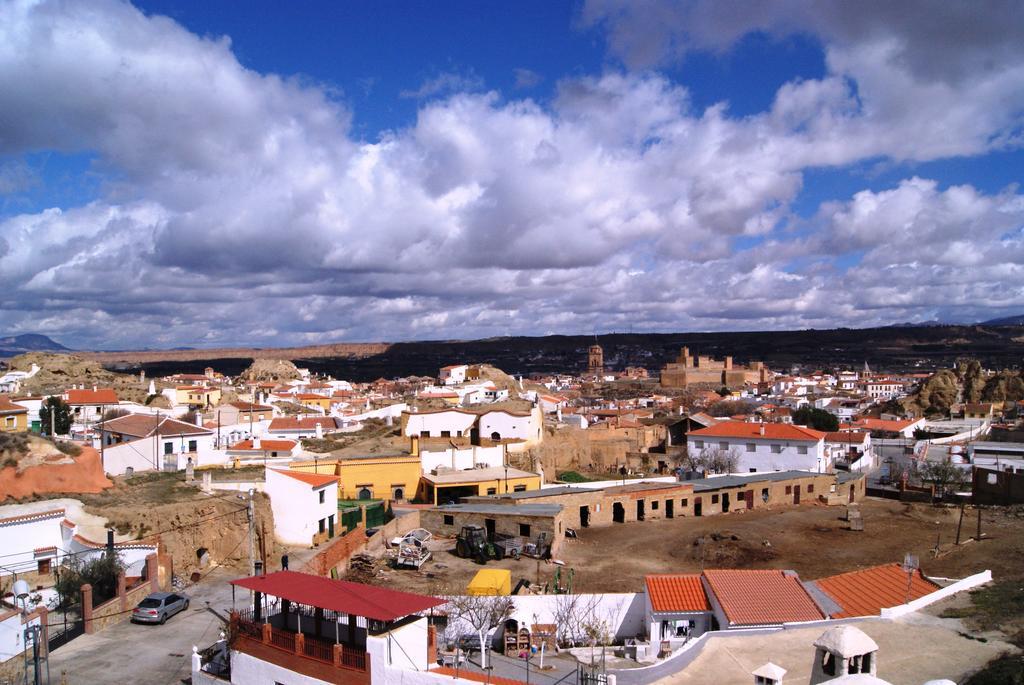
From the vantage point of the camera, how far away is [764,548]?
90.1ft

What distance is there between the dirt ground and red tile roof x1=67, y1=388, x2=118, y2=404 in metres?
33.1

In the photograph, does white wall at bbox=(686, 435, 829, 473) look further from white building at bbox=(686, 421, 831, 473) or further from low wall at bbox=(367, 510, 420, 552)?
low wall at bbox=(367, 510, 420, 552)

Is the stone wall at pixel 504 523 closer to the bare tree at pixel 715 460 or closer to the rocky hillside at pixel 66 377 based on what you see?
the bare tree at pixel 715 460

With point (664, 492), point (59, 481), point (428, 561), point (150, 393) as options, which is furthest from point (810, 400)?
point (59, 481)

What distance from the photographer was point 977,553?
84.5ft

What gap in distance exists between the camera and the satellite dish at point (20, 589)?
15.9 m

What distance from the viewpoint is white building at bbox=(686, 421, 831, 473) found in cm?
4209

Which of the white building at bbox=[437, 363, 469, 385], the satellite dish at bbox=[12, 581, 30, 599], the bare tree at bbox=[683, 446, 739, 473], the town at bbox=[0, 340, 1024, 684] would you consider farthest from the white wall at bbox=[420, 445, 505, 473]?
the white building at bbox=[437, 363, 469, 385]

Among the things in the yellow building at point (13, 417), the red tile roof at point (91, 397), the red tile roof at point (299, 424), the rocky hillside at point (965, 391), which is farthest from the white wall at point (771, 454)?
the red tile roof at point (91, 397)

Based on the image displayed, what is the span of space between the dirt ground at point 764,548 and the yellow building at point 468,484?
13.2 ft

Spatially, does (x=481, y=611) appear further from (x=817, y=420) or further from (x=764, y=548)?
(x=817, y=420)

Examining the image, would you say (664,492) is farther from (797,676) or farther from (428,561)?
(797,676)

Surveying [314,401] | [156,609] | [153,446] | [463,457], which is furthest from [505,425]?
[314,401]

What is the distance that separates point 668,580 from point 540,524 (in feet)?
27.8
